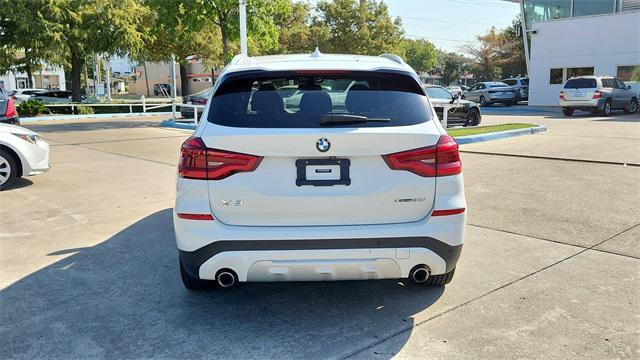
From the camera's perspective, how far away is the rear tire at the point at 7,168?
829cm

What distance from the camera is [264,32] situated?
71.3 feet

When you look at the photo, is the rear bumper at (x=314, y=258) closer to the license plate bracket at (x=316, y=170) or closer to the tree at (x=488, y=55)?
the license plate bracket at (x=316, y=170)

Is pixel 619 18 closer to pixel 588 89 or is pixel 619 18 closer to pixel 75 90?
pixel 588 89

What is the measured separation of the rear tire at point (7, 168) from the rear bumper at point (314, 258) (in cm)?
629

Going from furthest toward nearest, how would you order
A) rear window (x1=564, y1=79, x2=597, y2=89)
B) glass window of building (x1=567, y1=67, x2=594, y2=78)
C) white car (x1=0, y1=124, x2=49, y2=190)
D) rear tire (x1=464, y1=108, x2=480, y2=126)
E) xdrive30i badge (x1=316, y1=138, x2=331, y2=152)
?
glass window of building (x1=567, y1=67, x2=594, y2=78) < rear window (x1=564, y1=79, x2=597, y2=89) < rear tire (x1=464, y1=108, x2=480, y2=126) < white car (x1=0, y1=124, x2=49, y2=190) < xdrive30i badge (x1=316, y1=138, x2=331, y2=152)

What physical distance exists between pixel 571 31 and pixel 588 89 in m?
9.78

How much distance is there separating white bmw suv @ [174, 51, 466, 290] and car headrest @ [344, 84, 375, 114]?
0.10 ft

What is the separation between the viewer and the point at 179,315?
3.88 meters

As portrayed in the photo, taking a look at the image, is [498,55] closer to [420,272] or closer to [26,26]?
[26,26]

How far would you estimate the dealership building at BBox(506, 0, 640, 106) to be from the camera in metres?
28.3

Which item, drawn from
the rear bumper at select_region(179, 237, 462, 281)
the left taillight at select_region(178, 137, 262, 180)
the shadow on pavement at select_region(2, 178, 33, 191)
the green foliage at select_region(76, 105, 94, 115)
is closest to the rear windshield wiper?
the left taillight at select_region(178, 137, 262, 180)

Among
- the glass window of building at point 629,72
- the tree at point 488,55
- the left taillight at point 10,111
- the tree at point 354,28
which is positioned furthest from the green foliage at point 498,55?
the left taillight at point 10,111

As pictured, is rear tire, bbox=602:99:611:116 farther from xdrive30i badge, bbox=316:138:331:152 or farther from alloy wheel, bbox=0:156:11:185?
xdrive30i badge, bbox=316:138:331:152

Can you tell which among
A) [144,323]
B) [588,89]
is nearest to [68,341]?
[144,323]
